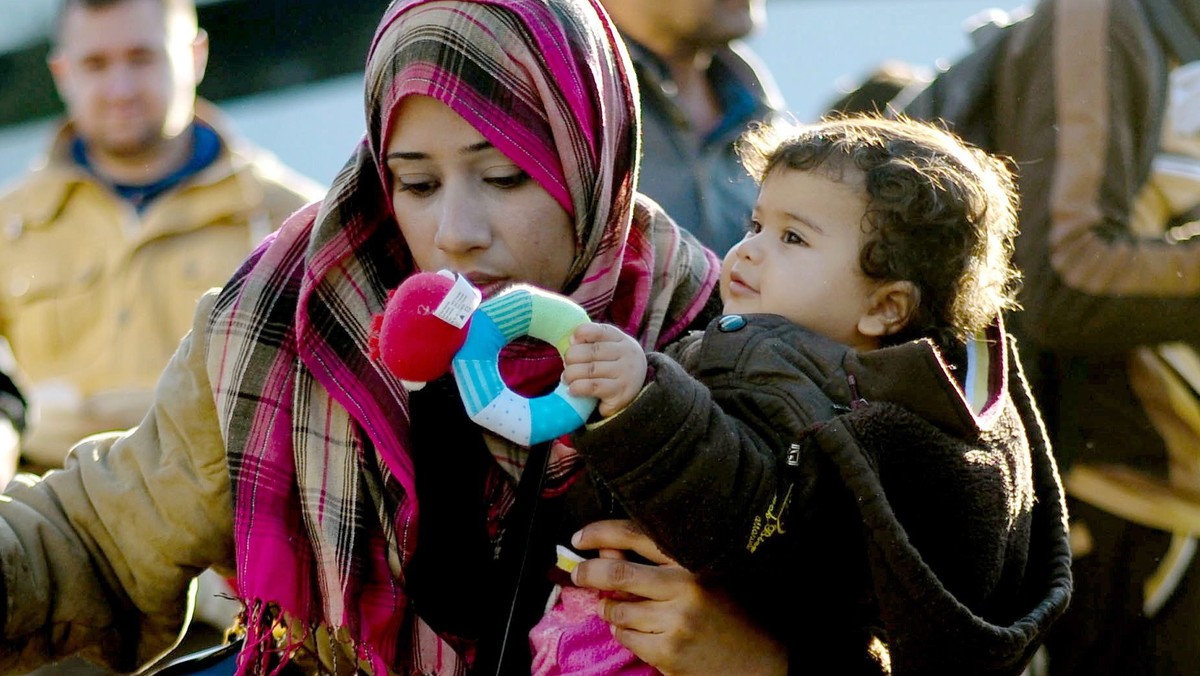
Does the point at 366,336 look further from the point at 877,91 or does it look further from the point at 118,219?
the point at 118,219

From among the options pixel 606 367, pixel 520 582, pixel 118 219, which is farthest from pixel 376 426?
pixel 118 219

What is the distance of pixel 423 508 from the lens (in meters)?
2.49

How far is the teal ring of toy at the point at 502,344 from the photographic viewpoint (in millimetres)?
2053

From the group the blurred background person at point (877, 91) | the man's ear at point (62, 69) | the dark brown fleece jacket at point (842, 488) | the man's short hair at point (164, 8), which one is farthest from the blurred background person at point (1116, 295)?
the man's ear at point (62, 69)

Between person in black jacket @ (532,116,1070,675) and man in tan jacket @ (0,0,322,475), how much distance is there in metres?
2.91

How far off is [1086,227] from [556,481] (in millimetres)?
1516

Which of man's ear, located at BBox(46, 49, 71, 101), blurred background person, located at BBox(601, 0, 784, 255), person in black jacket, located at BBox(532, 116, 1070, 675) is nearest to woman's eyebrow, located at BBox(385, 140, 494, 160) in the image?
person in black jacket, located at BBox(532, 116, 1070, 675)

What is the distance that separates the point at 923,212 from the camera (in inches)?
89.2

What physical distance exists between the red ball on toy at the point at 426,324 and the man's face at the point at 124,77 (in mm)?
3395

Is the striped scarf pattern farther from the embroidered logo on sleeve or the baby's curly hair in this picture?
the embroidered logo on sleeve

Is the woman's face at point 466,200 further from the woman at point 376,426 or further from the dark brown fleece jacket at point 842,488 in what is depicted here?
the dark brown fleece jacket at point 842,488

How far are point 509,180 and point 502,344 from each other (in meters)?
0.47

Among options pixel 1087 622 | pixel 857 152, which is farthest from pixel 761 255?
pixel 1087 622

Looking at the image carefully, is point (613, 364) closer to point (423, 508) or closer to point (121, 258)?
point (423, 508)
